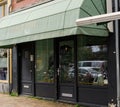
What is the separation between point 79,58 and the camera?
11.5 m

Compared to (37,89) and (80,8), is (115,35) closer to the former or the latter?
(80,8)

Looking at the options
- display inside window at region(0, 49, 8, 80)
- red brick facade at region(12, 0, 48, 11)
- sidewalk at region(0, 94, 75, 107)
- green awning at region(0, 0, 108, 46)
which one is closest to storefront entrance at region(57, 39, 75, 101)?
sidewalk at region(0, 94, 75, 107)

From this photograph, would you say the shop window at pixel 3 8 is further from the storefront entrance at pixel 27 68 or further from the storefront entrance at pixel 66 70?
the storefront entrance at pixel 66 70

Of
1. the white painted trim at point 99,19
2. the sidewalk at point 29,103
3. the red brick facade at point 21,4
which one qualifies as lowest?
the sidewalk at point 29,103

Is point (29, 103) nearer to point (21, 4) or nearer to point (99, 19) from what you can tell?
point (21, 4)

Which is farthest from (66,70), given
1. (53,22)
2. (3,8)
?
(3,8)

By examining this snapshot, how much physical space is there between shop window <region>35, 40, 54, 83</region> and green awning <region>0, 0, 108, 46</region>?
1336 mm

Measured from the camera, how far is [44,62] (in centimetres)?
1367

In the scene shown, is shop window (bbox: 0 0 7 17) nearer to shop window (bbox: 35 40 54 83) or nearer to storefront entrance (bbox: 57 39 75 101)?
shop window (bbox: 35 40 54 83)

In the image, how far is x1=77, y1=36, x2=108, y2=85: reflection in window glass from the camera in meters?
10.6

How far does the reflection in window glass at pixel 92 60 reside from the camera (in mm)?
10562

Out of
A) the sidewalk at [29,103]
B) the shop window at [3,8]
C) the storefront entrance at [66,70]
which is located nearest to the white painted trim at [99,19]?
the storefront entrance at [66,70]

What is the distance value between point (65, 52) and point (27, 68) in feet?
10.4

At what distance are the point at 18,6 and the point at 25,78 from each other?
350 cm
